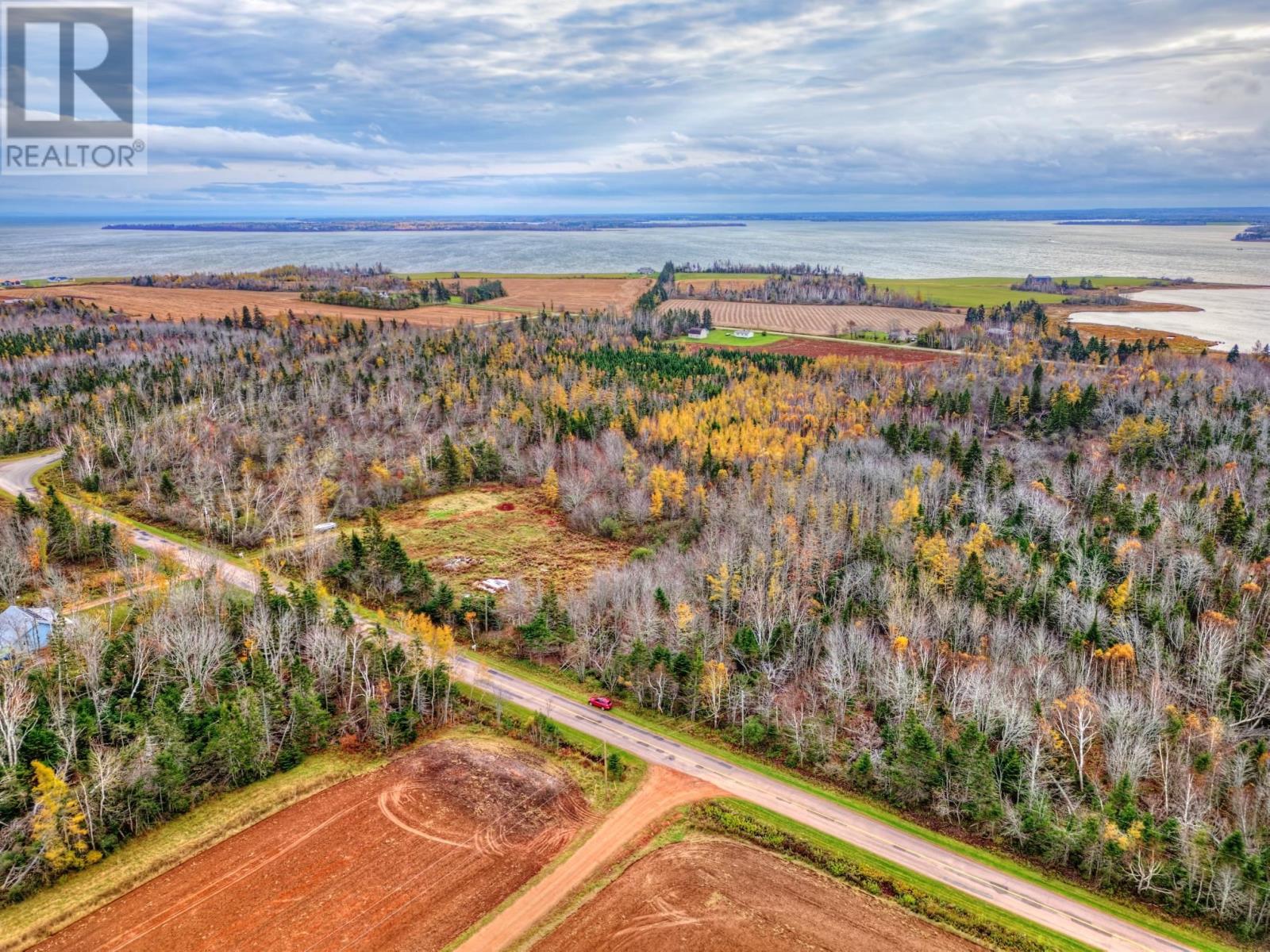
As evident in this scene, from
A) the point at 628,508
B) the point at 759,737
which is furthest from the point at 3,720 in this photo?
the point at 628,508

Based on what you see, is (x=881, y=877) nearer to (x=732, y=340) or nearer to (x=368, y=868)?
(x=368, y=868)

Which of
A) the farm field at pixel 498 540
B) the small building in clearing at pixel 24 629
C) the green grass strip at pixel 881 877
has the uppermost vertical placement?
the farm field at pixel 498 540

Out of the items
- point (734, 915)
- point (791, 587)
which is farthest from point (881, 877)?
point (791, 587)

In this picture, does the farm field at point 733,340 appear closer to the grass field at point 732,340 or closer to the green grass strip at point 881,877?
the grass field at point 732,340

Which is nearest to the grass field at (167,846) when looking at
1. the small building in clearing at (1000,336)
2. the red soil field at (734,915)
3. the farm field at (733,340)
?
the red soil field at (734,915)

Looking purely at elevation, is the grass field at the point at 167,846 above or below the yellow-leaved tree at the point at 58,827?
below

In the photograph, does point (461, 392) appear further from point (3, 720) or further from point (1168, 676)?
point (1168, 676)
